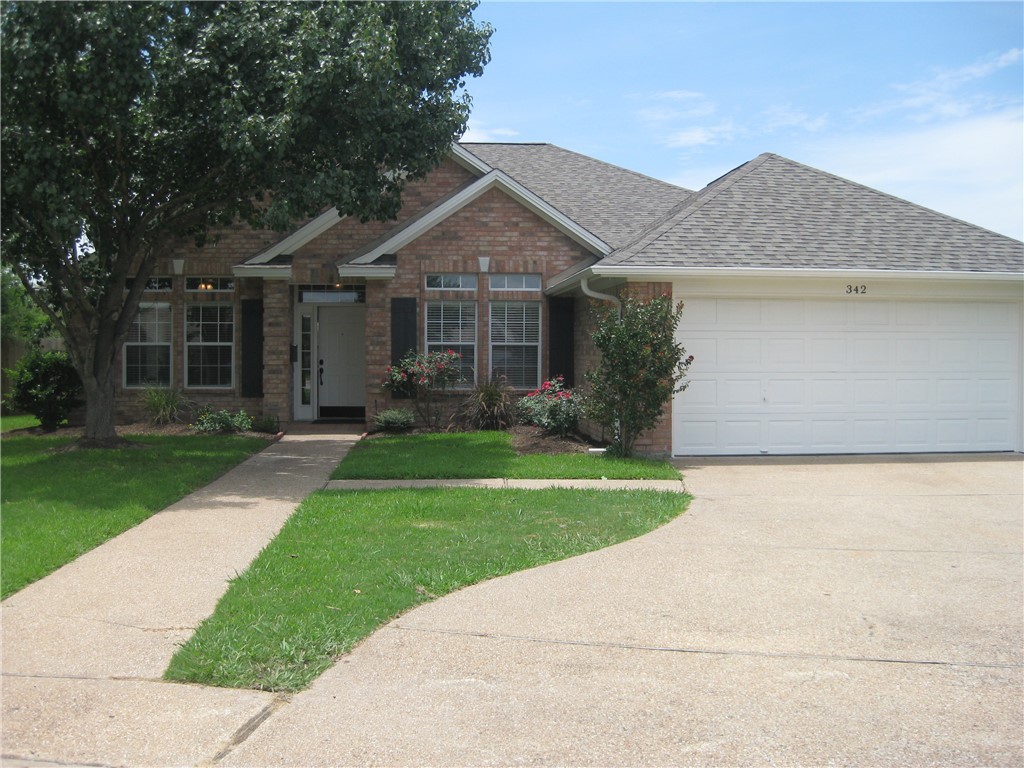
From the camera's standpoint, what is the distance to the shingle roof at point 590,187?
17.8m

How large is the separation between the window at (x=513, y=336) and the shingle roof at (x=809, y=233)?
107 inches

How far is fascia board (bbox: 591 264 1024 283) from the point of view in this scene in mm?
12664

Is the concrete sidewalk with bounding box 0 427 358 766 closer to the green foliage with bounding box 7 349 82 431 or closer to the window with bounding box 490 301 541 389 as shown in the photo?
the window with bounding box 490 301 541 389

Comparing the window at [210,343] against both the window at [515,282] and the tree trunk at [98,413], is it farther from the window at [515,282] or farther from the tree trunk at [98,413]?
the window at [515,282]

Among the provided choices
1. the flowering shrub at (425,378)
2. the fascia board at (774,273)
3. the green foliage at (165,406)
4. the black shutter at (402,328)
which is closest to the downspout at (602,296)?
the fascia board at (774,273)

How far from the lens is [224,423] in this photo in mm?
15719

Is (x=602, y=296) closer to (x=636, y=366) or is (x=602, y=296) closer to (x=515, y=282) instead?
(x=636, y=366)

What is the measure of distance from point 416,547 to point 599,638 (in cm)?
228

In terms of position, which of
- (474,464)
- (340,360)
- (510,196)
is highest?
(510,196)

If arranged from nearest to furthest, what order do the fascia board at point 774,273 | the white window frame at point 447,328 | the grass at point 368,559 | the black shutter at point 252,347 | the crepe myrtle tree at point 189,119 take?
the grass at point 368,559 → the crepe myrtle tree at point 189,119 → the fascia board at point 774,273 → the white window frame at point 447,328 → the black shutter at point 252,347

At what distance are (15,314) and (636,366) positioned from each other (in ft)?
56.1

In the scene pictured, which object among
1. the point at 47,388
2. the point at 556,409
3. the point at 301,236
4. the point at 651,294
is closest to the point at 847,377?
the point at 651,294

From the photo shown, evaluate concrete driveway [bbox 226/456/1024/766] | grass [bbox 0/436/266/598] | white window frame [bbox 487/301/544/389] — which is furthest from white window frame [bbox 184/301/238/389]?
concrete driveway [bbox 226/456/1024/766]

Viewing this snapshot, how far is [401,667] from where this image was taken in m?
5.07
